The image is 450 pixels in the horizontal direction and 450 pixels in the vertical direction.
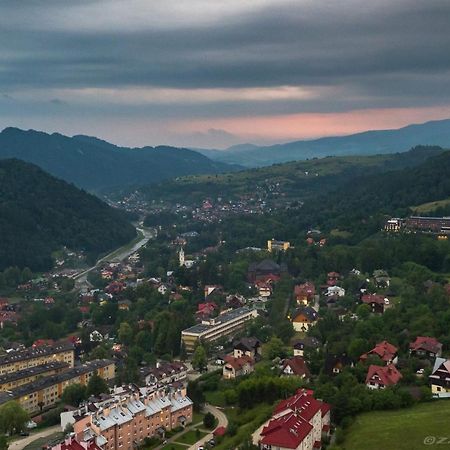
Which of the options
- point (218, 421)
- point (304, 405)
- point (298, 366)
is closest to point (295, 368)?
point (298, 366)

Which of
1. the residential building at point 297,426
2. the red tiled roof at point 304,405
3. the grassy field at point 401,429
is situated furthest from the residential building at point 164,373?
the grassy field at point 401,429

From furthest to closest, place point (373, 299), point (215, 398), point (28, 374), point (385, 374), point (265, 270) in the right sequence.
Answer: point (265, 270) < point (373, 299) < point (28, 374) < point (215, 398) < point (385, 374)

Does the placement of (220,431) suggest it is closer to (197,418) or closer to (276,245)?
(197,418)

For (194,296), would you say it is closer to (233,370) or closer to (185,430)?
(233,370)

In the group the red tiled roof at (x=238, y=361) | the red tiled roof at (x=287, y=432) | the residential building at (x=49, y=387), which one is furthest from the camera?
the red tiled roof at (x=238, y=361)

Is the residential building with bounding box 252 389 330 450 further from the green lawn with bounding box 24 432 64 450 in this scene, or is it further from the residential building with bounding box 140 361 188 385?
the residential building with bounding box 140 361 188 385

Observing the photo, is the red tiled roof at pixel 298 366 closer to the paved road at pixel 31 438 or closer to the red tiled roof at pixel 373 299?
the paved road at pixel 31 438

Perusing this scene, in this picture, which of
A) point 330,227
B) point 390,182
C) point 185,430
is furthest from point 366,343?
point 390,182
